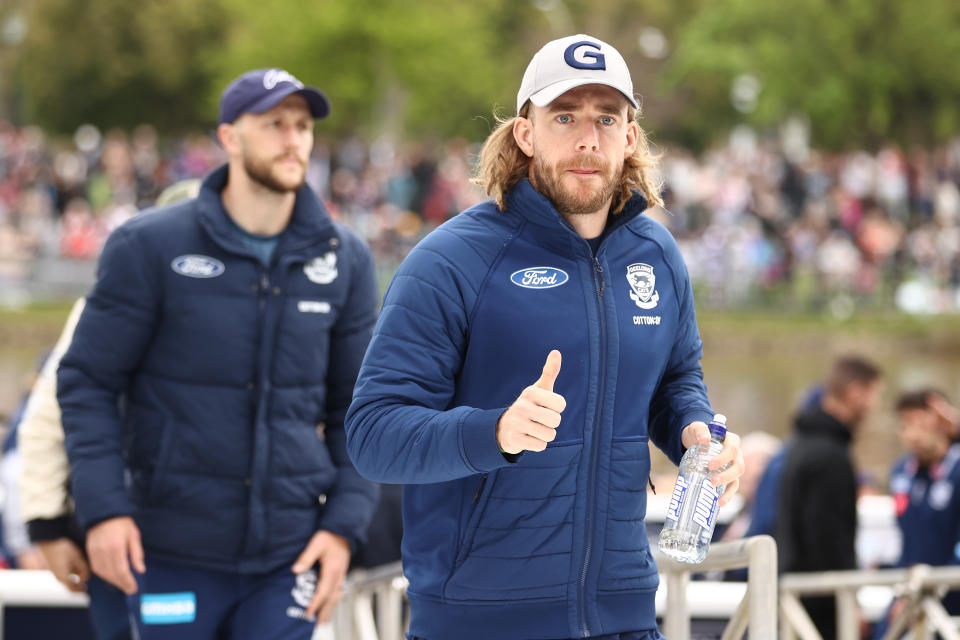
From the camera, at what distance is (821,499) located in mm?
6621

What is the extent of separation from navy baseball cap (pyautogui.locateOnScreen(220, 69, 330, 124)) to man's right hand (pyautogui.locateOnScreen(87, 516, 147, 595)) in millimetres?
1285

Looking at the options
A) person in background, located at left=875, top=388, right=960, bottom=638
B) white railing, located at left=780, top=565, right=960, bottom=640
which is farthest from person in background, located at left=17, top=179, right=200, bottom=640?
person in background, located at left=875, top=388, right=960, bottom=638

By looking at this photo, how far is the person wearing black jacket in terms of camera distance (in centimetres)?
662

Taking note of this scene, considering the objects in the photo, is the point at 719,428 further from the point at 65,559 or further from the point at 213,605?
the point at 65,559

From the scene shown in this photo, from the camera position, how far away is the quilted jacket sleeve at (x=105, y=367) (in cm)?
417

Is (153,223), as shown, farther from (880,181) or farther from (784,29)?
(784,29)

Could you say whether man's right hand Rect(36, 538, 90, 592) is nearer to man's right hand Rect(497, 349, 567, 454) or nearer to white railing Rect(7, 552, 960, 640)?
white railing Rect(7, 552, 960, 640)

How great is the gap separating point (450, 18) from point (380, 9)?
231 cm

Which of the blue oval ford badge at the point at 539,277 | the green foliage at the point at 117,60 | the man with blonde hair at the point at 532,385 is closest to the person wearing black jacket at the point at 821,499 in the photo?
the man with blonde hair at the point at 532,385

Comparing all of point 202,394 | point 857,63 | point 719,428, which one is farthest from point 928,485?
point 857,63

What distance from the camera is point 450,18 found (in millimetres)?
40562

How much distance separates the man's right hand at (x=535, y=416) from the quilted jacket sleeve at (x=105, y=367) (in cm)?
173

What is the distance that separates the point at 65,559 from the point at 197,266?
100 cm

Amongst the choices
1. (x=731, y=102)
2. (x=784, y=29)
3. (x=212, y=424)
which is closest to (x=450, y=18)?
(x=784, y=29)
